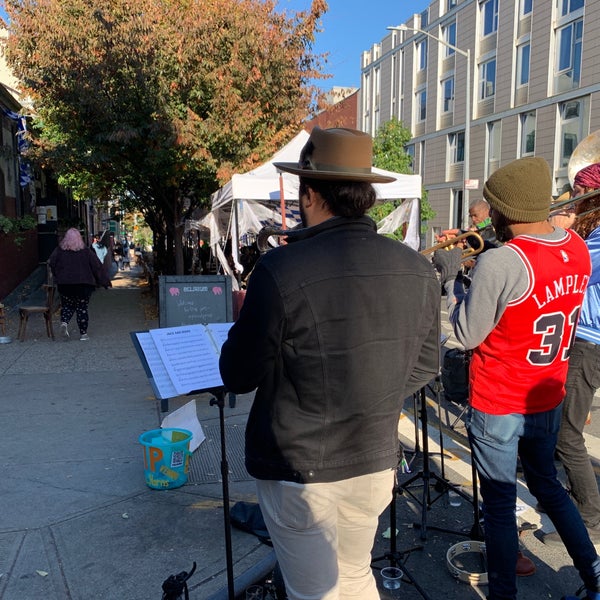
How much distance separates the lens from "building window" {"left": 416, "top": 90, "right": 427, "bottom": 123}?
3409cm

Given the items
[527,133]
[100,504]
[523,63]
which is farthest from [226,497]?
[523,63]

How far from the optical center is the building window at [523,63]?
25.3 meters

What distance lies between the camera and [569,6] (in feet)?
74.6

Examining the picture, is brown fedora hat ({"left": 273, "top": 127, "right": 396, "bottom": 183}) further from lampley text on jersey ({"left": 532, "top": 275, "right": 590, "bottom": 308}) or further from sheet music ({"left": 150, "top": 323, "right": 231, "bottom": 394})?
sheet music ({"left": 150, "top": 323, "right": 231, "bottom": 394})

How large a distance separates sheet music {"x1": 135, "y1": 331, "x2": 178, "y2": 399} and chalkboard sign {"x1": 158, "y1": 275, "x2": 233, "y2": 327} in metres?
3.77

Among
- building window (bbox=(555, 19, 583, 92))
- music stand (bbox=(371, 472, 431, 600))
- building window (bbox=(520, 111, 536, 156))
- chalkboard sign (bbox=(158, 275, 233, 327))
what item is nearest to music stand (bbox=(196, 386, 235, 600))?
music stand (bbox=(371, 472, 431, 600))

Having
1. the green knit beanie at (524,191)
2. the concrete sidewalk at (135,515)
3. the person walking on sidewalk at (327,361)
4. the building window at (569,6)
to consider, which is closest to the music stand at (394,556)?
the concrete sidewalk at (135,515)

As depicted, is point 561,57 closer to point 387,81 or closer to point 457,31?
point 457,31

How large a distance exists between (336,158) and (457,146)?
31.5m

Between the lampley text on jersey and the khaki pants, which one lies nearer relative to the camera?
the khaki pants

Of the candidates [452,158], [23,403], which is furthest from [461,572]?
[452,158]

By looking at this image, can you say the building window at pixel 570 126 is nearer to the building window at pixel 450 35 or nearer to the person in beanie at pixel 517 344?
the building window at pixel 450 35

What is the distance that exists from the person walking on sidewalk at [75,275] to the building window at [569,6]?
21563mm

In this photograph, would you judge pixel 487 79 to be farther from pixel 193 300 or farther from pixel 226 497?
pixel 226 497
